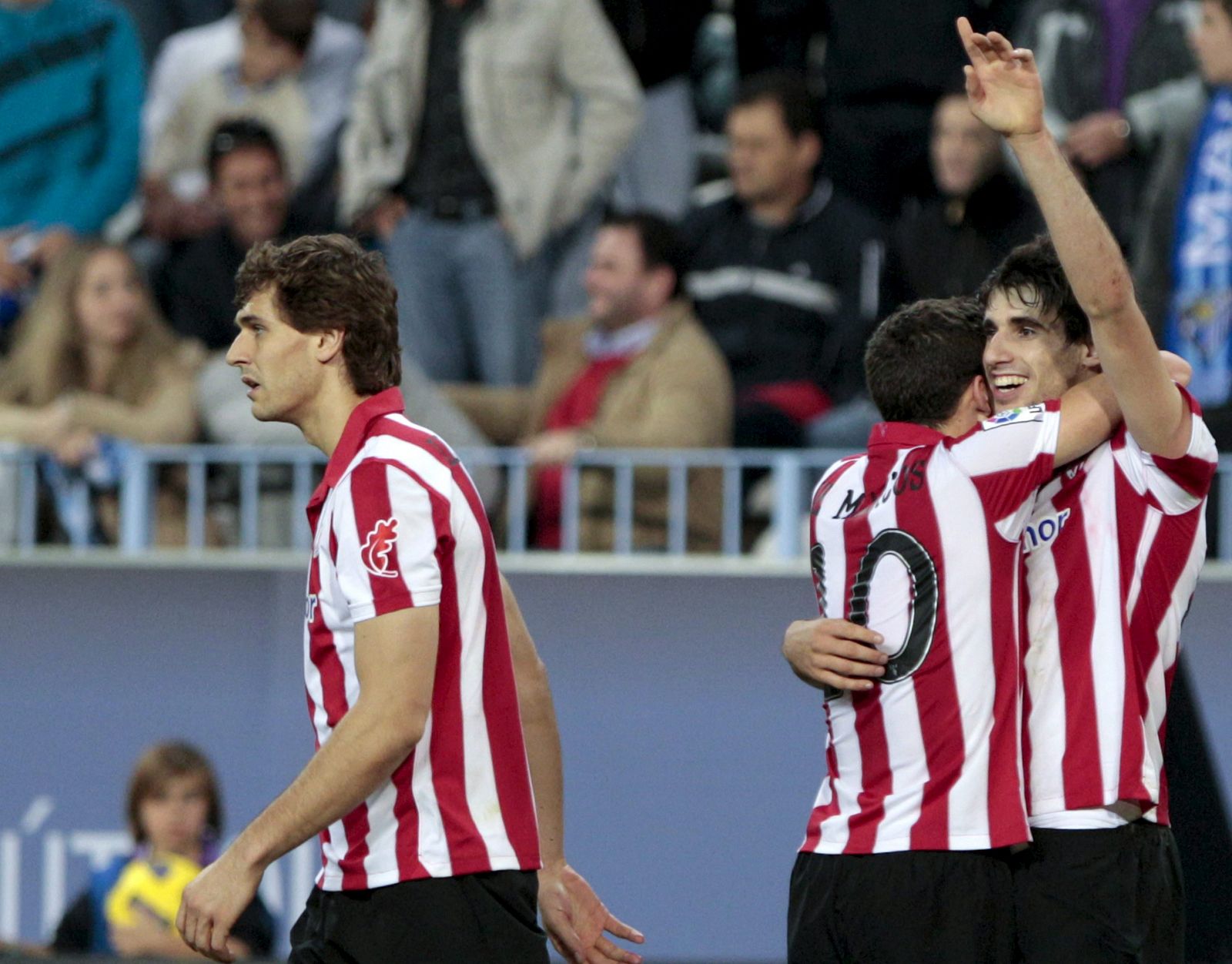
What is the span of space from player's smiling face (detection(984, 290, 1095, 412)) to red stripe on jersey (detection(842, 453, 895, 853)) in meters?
0.24

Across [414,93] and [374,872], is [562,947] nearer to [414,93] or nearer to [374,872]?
[374,872]

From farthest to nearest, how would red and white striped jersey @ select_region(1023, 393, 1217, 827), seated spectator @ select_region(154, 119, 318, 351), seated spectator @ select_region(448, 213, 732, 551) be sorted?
seated spectator @ select_region(154, 119, 318, 351)
seated spectator @ select_region(448, 213, 732, 551)
red and white striped jersey @ select_region(1023, 393, 1217, 827)

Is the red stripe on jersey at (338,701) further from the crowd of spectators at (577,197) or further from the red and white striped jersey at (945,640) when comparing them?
the crowd of spectators at (577,197)

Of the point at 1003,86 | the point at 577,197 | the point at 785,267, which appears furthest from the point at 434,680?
the point at 577,197

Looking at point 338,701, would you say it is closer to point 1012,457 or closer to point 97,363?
point 1012,457

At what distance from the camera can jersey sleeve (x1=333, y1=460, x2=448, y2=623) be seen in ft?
9.83

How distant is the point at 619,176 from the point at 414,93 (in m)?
0.86

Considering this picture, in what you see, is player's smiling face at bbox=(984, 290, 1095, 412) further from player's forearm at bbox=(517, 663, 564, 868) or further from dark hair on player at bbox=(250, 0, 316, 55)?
dark hair on player at bbox=(250, 0, 316, 55)

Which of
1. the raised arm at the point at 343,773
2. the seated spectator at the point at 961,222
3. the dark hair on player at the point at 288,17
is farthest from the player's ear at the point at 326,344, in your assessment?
the dark hair on player at the point at 288,17

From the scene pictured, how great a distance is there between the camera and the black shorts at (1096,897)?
317cm

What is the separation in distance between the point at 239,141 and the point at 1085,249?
512 cm

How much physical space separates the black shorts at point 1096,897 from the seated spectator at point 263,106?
→ 528cm

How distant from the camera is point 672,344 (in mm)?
6730

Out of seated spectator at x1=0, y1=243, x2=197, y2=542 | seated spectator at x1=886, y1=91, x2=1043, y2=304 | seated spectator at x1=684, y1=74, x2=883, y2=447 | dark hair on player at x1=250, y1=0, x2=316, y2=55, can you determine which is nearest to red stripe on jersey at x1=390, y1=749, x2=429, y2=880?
seated spectator at x1=684, y1=74, x2=883, y2=447
